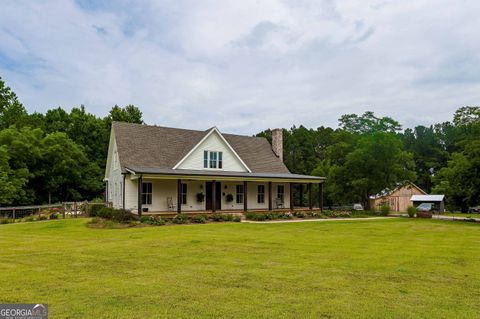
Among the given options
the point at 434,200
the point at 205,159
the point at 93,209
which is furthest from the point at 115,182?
the point at 434,200

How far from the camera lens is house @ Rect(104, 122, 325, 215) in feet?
82.8

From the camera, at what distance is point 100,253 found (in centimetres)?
1084

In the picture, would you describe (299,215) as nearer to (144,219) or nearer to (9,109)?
(144,219)

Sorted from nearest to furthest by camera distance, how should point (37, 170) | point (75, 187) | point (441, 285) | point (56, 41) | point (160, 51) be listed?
point (441, 285) → point (56, 41) → point (160, 51) → point (37, 170) → point (75, 187)

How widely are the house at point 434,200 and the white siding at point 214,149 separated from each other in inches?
1242

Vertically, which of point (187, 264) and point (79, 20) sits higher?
point (79, 20)

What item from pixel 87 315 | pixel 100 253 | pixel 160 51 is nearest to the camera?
pixel 87 315

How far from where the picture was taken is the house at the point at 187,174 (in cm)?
2525

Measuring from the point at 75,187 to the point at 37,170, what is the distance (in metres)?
4.60

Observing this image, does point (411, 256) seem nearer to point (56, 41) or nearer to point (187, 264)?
point (187, 264)

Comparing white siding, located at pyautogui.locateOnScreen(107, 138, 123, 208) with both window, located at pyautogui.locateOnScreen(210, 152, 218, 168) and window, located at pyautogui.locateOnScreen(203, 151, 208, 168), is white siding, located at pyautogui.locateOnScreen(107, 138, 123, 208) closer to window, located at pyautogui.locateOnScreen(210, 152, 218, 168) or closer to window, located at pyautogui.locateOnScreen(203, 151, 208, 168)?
window, located at pyautogui.locateOnScreen(203, 151, 208, 168)

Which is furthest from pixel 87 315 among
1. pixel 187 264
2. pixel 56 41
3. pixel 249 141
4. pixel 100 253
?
pixel 249 141

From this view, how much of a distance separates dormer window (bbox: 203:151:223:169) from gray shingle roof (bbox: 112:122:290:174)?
1.26 metres

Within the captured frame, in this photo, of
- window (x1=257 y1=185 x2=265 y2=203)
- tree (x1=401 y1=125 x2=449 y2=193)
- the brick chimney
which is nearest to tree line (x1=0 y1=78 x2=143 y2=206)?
window (x1=257 y1=185 x2=265 y2=203)
